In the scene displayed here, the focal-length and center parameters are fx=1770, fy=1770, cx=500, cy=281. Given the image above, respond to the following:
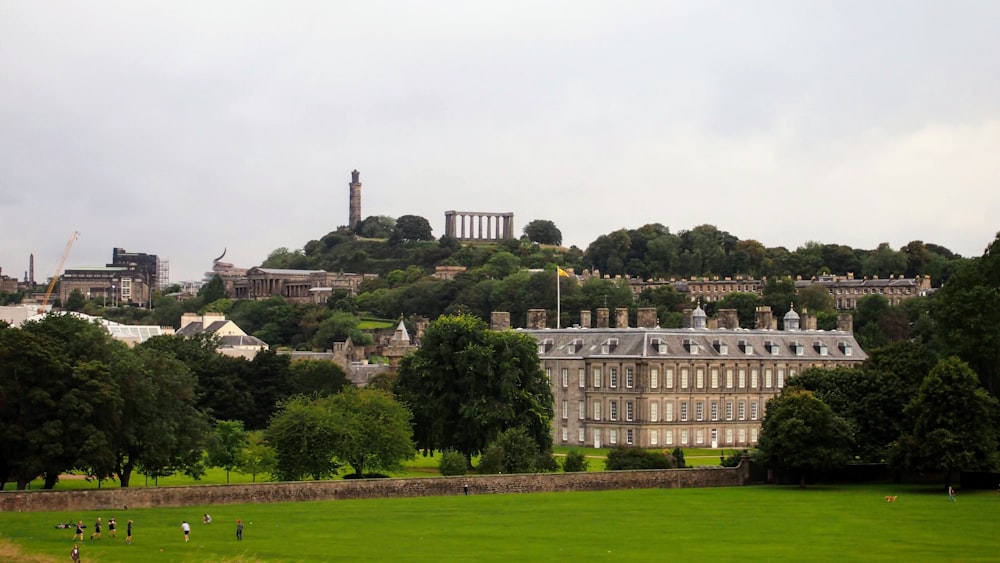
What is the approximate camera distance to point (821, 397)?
81062mm

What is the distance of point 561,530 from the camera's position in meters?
57.6

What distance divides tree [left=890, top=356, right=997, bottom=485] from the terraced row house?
87.5 ft

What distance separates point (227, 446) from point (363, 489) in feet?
42.2

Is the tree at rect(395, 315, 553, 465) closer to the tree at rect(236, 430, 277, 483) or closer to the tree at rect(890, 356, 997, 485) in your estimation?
Answer: the tree at rect(236, 430, 277, 483)

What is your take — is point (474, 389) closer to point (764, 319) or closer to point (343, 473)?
point (343, 473)

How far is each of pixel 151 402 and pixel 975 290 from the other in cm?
3694

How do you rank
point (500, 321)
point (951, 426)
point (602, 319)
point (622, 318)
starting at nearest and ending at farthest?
1. point (951, 426)
2. point (622, 318)
3. point (602, 319)
4. point (500, 321)

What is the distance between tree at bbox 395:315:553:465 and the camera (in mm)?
83438

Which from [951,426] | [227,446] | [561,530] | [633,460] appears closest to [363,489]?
[227,446]

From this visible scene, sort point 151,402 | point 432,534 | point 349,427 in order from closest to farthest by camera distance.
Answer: point 432,534 < point 151,402 < point 349,427

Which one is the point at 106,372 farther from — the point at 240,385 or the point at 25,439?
the point at 240,385

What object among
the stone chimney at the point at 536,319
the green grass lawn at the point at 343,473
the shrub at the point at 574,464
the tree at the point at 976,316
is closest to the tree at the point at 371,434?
the green grass lawn at the point at 343,473

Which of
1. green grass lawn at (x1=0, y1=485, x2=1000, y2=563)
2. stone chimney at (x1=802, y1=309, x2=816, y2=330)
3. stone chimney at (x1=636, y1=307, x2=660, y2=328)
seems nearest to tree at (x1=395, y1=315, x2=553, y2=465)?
green grass lawn at (x1=0, y1=485, x2=1000, y2=563)

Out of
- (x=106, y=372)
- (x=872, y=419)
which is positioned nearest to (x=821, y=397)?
(x=872, y=419)
